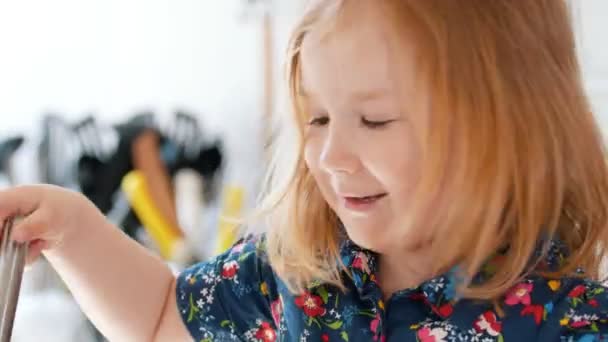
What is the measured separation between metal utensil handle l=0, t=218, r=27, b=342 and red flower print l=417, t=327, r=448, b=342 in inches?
11.5

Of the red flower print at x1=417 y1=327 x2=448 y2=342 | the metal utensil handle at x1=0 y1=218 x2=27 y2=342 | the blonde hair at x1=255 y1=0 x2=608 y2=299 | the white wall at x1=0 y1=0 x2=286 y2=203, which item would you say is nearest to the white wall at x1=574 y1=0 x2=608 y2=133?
the white wall at x1=0 y1=0 x2=286 y2=203

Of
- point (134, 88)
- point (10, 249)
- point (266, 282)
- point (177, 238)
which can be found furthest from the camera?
point (134, 88)

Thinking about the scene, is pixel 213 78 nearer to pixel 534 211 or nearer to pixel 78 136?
pixel 78 136

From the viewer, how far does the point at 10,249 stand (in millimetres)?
562

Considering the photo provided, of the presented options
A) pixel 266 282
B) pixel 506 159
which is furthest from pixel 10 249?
pixel 506 159

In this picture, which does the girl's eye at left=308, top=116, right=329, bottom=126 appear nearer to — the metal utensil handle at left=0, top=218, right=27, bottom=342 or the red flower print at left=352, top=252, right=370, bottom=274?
the red flower print at left=352, top=252, right=370, bottom=274

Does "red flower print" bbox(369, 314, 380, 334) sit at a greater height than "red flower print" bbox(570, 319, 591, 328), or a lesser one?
lesser

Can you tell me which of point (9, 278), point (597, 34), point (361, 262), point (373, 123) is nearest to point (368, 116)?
point (373, 123)

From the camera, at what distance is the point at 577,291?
61cm

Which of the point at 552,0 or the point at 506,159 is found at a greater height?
the point at 552,0

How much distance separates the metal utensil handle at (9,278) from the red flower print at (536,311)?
35cm

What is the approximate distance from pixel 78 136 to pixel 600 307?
1241 millimetres

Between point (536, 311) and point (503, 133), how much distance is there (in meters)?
0.13

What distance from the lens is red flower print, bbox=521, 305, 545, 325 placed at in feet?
1.98
